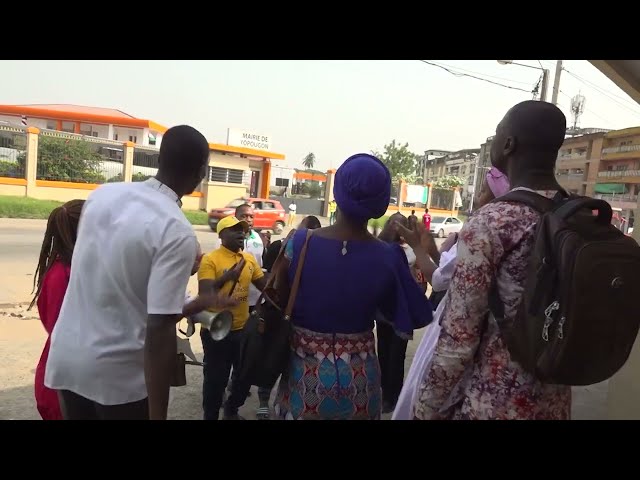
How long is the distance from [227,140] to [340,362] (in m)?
29.1

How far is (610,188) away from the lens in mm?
20484

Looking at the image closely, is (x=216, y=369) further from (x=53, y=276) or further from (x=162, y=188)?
(x=162, y=188)

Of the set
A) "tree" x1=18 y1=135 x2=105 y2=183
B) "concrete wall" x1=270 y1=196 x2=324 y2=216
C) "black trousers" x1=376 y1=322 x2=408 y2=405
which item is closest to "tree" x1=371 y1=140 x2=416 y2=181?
"concrete wall" x1=270 y1=196 x2=324 y2=216

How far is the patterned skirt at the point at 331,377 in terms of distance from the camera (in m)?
1.79

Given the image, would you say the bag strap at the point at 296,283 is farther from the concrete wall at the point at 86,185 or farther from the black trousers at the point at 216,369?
the concrete wall at the point at 86,185

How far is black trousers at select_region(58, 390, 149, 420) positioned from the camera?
1650 mm

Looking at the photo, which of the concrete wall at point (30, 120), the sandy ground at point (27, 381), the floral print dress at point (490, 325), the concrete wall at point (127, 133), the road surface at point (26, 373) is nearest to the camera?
the floral print dress at point (490, 325)

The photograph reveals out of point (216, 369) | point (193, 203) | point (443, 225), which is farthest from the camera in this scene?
point (443, 225)

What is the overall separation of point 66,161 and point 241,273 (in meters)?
20.9

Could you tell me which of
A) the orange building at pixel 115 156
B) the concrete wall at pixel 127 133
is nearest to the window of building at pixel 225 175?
the orange building at pixel 115 156

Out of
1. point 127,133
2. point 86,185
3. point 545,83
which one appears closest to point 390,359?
point 545,83

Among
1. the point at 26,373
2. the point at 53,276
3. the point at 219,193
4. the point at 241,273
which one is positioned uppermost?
the point at 219,193

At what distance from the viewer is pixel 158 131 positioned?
37125 mm

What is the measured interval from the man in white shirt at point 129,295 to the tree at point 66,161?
73.2 feet
